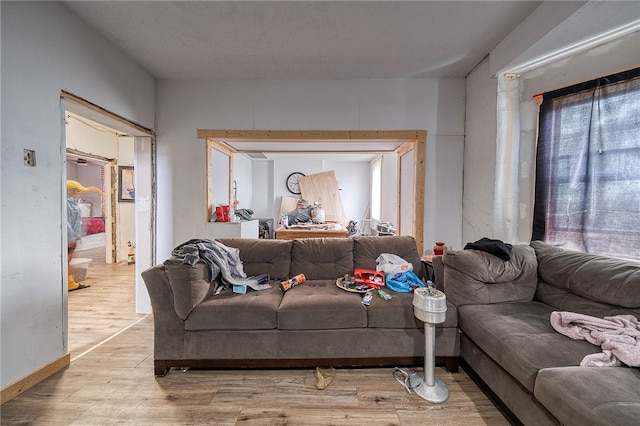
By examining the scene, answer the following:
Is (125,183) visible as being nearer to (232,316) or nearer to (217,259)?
(217,259)

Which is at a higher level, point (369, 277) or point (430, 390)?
point (369, 277)

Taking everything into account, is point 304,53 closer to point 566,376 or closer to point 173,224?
point 173,224

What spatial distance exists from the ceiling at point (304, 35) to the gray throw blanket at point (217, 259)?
1.87 metres

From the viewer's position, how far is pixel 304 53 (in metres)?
2.57

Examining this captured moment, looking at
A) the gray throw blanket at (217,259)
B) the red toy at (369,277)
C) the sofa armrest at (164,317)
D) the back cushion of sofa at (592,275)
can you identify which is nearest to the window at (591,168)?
the back cushion of sofa at (592,275)

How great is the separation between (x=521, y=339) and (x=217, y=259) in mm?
2125

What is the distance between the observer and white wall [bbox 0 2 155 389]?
162 cm

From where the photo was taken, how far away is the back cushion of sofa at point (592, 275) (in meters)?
1.54

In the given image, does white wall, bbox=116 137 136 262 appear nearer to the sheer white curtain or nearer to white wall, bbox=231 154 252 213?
white wall, bbox=231 154 252 213

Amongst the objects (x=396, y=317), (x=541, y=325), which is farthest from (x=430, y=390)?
(x=541, y=325)

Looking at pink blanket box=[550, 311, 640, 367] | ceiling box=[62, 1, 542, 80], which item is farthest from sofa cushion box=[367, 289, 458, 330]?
ceiling box=[62, 1, 542, 80]

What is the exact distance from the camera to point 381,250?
2.55 m

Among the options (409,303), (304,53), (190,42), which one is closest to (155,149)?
(190,42)

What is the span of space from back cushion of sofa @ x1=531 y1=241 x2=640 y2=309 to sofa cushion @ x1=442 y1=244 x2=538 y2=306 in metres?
0.11
